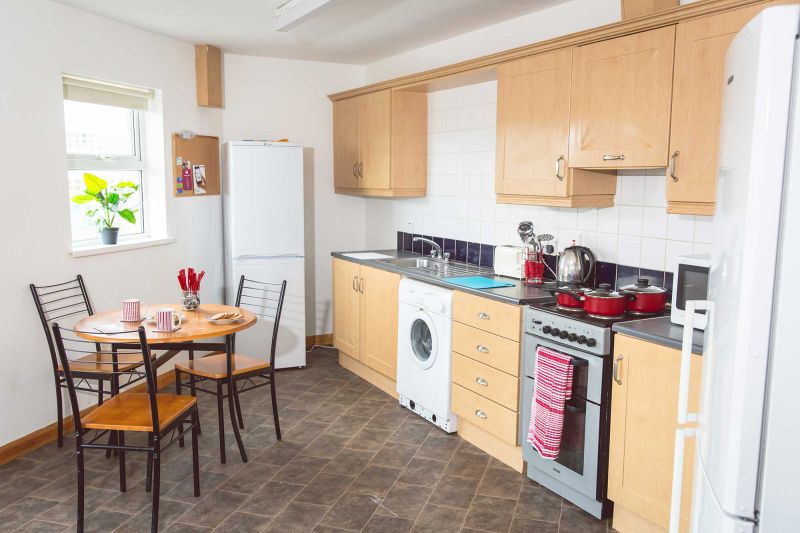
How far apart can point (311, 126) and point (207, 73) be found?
995 mm

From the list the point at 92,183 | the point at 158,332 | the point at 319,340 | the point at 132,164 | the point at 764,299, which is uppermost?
the point at 132,164

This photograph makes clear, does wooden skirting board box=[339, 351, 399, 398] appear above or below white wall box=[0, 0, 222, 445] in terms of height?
below

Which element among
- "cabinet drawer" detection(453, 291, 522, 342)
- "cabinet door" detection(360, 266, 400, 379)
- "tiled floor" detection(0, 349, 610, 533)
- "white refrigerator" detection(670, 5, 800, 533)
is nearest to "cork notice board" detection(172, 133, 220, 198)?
"cabinet door" detection(360, 266, 400, 379)

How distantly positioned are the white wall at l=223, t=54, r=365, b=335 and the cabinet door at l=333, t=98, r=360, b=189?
0.16 m

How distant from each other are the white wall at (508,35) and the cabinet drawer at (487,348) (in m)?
1.75

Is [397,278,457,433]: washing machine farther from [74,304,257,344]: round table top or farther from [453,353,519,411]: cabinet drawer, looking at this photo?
[74,304,257,344]: round table top

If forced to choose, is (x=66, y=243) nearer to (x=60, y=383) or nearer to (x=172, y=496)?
(x=60, y=383)

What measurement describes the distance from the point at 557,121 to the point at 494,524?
1.98 m

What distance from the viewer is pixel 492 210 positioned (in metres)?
4.27

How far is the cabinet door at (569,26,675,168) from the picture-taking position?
107 inches

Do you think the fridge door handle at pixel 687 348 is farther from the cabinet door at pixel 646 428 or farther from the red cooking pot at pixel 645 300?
the red cooking pot at pixel 645 300

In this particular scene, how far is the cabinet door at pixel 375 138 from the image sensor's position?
471 cm

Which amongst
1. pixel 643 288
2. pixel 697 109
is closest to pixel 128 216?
pixel 643 288

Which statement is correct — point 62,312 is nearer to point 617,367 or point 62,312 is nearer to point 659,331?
point 617,367
